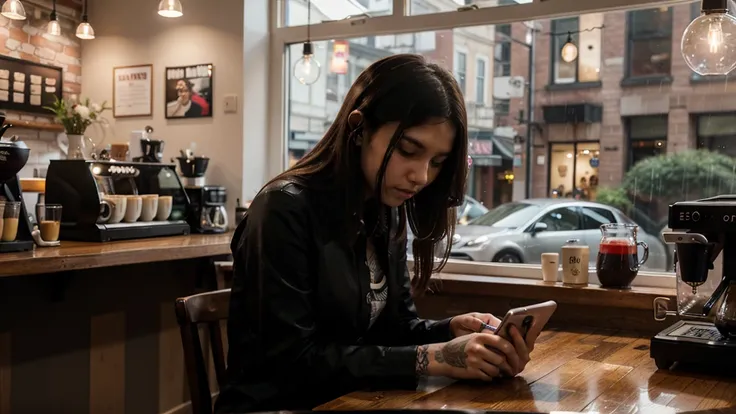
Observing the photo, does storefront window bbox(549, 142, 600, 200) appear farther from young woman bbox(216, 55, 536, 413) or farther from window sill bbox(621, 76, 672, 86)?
young woman bbox(216, 55, 536, 413)

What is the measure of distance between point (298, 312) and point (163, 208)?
1.98m

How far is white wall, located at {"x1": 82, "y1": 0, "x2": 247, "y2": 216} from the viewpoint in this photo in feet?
11.6

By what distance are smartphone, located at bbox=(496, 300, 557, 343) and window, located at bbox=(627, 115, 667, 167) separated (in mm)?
1631

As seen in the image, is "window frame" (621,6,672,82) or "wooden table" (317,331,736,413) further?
"window frame" (621,6,672,82)

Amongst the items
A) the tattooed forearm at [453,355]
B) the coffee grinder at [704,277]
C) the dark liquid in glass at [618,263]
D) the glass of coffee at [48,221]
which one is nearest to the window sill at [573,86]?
the dark liquid in glass at [618,263]

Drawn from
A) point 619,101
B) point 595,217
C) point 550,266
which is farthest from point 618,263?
point 619,101

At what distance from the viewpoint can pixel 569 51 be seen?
291cm

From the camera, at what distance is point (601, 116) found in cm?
287

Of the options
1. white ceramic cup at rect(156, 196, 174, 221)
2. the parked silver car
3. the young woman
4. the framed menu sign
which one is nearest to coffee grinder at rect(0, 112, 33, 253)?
white ceramic cup at rect(156, 196, 174, 221)

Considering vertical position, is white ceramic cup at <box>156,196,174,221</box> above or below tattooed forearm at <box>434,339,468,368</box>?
above

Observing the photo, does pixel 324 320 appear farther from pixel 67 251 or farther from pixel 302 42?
pixel 302 42

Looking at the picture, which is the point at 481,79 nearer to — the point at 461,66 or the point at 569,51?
the point at 461,66

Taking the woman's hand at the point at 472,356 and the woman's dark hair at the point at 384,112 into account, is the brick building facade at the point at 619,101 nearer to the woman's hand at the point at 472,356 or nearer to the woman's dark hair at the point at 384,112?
the woman's dark hair at the point at 384,112

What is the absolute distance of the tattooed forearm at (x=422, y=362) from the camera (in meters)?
1.32
